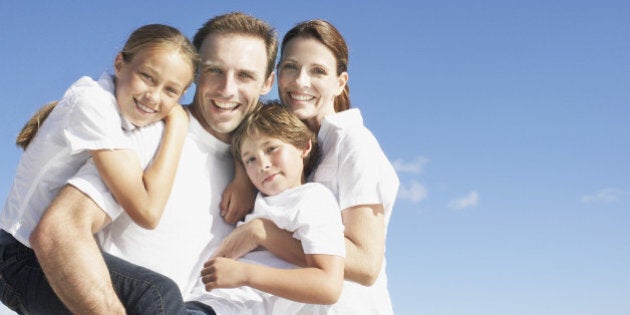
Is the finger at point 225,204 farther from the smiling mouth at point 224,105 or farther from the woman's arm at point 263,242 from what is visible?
the smiling mouth at point 224,105

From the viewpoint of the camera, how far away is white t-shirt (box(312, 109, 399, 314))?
5.50 meters

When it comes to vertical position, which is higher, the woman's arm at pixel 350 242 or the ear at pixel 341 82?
the ear at pixel 341 82

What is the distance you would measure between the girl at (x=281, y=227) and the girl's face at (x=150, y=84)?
1.99ft

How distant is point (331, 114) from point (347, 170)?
817 mm

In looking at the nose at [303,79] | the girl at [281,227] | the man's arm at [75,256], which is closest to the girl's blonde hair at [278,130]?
the girl at [281,227]

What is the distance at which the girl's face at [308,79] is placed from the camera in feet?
20.2

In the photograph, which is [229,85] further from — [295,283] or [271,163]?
[295,283]

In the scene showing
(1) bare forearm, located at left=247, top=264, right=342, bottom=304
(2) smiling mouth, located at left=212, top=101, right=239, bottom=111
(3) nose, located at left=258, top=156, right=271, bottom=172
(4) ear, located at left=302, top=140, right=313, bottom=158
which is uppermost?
(2) smiling mouth, located at left=212, top=101, right=239, bottom=111

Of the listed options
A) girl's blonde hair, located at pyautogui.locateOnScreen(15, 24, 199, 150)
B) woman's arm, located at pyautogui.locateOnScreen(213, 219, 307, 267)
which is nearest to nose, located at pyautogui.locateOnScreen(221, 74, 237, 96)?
girl's blonde hair, located at pyautogui.locateOnScreen(15, 24, 199, 150)

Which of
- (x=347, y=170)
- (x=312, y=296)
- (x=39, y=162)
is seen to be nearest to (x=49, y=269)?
(x=39, y=162)

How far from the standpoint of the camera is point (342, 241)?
5.09 metres

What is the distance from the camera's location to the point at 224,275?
191 inches

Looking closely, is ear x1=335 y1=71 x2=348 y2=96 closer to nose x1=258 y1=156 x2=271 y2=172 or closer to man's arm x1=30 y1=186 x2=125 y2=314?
nose x1=258 y1=156 x2=271 y2=172

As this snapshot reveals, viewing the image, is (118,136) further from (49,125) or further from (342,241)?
(342,241)
